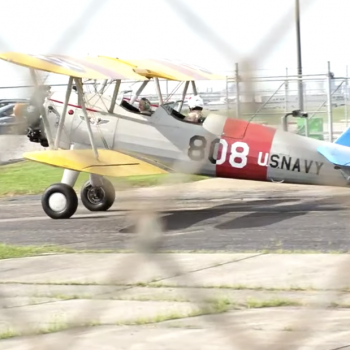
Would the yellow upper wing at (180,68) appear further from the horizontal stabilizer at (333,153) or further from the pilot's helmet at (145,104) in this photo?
the pilot's helmet at (145,104)

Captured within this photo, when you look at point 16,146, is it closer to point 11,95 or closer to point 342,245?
point 11,95

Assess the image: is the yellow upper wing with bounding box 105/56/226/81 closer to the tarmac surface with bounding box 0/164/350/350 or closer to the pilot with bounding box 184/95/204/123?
the pilot with bounding box 184/95/204/123

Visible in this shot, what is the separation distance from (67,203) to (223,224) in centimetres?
227

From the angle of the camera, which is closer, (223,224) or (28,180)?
(223,224)

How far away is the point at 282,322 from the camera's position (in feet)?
18.1

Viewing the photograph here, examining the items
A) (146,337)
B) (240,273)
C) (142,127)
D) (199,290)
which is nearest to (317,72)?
(146,337)

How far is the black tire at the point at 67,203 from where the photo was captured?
12422 mm

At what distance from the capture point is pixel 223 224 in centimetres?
1127

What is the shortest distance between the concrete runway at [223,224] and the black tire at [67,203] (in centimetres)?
14

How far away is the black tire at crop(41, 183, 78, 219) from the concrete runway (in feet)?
0.47

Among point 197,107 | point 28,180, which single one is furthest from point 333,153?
point 28,180

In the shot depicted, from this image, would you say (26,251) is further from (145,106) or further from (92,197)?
(92,197)

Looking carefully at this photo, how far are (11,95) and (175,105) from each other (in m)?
7.22

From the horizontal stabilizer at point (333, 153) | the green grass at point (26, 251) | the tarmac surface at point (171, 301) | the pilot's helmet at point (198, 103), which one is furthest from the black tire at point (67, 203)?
the pilot's helmet at point (198, 103)
